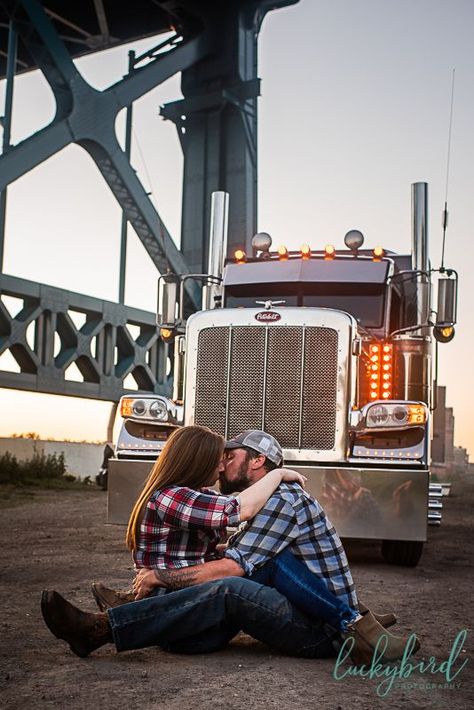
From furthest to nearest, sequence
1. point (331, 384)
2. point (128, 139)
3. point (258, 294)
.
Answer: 1. point (128, 139)
2. point (258, 294)
3. point (331, 384)

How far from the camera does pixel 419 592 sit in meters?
8.58

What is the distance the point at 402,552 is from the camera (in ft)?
34.0

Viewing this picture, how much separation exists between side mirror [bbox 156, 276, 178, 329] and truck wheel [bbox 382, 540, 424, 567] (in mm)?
3482

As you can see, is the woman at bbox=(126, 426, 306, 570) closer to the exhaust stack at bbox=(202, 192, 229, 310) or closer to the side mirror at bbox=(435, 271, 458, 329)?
the side mirror at bbox=(435, 271, 458, 329)

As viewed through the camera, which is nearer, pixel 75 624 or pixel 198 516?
pixel 75 624

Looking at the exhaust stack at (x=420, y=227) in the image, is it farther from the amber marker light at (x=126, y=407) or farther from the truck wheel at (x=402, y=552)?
the amber marker light at (x=126, y=407)

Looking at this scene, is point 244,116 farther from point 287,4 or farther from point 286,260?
point 286,260

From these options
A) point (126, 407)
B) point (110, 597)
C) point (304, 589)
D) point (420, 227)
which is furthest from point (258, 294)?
point (304, 589)

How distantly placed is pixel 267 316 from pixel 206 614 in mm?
5237

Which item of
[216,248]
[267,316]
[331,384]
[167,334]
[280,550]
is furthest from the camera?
[216,248]

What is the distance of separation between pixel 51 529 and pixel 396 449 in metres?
6.44

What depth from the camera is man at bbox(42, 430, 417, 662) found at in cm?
523

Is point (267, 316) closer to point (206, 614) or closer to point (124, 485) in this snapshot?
point (124, 485)

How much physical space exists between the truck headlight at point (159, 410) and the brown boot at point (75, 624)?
5.07 meters
